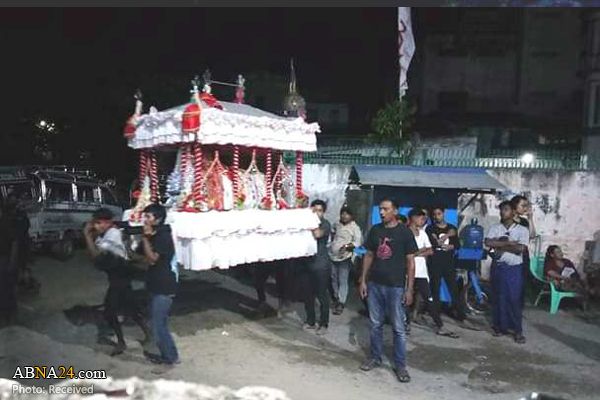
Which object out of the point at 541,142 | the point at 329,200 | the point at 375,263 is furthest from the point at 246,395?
the point at 541,142

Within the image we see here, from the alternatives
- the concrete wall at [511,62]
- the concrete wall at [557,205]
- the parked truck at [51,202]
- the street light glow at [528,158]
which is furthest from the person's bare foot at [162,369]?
the concrete wall at [511,62]

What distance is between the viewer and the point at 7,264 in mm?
6656

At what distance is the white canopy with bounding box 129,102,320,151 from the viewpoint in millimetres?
5434

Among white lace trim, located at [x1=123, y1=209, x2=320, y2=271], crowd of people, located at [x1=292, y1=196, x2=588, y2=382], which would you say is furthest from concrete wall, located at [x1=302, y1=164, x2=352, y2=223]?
white lace trim, located at [x1=123, y1=209, x2=320, y2=271]

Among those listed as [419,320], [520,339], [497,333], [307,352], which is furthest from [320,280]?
[520,339]

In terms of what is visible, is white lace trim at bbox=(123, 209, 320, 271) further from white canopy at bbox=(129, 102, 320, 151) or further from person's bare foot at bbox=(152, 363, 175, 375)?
person's bare foot at bbox=(152, 363, 175, 375)

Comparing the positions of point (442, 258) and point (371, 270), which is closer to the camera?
point (371, 270)

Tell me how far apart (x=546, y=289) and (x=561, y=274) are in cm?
40

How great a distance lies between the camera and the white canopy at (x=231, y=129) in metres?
5.43

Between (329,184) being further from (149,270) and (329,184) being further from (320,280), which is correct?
(149,270)

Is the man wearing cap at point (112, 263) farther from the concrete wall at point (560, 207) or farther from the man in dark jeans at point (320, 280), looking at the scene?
the concrete wall at point (560, 207)

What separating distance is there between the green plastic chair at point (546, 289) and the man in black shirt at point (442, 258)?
1855 mm

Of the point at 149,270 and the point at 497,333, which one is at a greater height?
the point at 149,270

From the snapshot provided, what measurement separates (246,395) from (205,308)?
3294 mm
